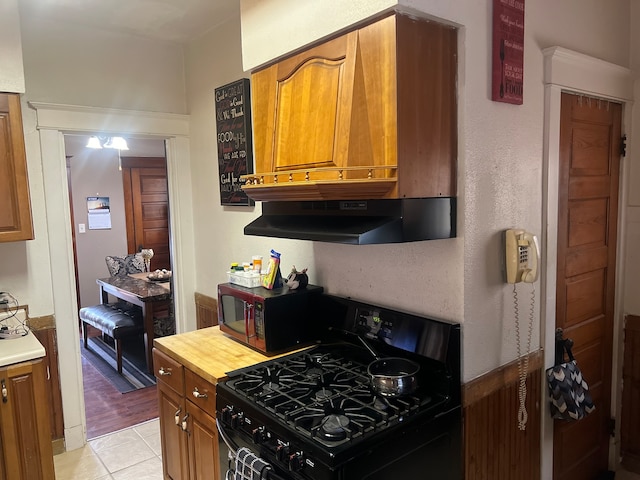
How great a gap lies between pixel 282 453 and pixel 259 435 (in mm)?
138

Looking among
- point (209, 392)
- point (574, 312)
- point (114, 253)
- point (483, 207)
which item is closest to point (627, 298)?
point (574, 312)

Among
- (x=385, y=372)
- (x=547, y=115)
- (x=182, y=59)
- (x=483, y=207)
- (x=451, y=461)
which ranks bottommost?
(x=451, y=461)

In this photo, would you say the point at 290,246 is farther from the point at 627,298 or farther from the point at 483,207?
the point at 627,298

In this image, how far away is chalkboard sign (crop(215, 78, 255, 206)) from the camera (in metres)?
2.80

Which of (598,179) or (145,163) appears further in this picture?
(145,163)

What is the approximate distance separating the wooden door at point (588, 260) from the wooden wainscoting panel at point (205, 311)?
85.3 inches

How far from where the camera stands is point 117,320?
14.2 feet

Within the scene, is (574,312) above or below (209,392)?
above

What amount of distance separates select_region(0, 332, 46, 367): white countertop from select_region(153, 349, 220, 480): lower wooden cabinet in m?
0.57

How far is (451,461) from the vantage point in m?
1.67

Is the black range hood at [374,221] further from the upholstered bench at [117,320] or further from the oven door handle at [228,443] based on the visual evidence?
the upholstered bench at [117,320]

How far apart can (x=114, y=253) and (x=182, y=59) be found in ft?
11.1

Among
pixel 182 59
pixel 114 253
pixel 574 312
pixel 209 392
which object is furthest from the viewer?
pixel 114 253

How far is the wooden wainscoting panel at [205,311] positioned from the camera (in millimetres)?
3308
